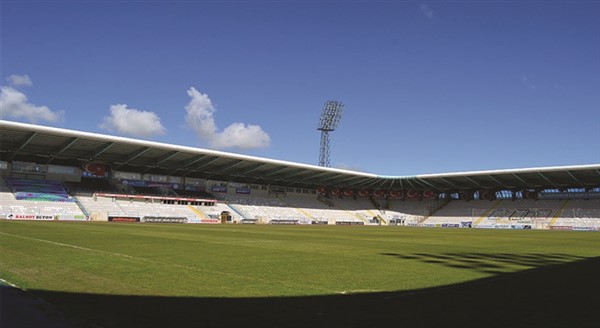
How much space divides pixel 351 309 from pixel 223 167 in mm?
69340

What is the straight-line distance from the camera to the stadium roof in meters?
56.1

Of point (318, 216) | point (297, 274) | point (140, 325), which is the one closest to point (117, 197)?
point (318, 216)

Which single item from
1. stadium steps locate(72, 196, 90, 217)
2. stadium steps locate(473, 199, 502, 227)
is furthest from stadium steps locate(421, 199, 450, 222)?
stadium steps locate(72, 196, 90, 217)

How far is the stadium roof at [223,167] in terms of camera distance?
5612 cm

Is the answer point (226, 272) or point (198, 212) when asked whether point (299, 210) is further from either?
point (226, 272)

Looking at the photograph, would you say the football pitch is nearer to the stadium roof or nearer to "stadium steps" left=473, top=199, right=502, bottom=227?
the stadium roof

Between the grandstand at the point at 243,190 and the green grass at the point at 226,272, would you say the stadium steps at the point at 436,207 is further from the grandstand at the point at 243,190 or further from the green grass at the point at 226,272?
the green grass at the point at 226,272

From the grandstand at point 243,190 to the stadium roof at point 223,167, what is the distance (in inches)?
6.5

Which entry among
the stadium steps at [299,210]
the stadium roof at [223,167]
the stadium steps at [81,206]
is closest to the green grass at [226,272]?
the stadium roof at [223,167]

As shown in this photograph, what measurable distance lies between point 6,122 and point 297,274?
48.1 metres

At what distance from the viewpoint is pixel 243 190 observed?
3479 inches

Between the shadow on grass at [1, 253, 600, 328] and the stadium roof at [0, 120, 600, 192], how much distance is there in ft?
164

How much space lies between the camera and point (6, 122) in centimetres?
4812

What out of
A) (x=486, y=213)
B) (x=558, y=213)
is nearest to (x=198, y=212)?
(x=486, y=213)
